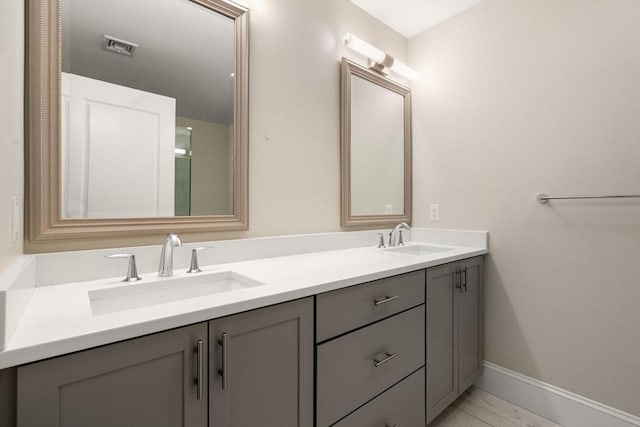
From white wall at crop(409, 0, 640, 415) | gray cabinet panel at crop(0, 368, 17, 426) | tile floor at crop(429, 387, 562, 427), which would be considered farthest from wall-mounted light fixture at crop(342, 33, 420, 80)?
tile floor at crop(429, 387, 562, 427)

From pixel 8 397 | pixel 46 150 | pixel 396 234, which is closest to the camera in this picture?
pixel 8 397

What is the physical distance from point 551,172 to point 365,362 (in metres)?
1.42

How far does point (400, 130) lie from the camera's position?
2.24 meters

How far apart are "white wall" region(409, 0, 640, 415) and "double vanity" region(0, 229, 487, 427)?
374 millimetres

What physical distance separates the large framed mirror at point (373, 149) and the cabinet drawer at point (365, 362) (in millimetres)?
752

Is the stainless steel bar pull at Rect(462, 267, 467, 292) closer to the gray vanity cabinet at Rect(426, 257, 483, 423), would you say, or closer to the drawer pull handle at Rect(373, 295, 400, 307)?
the gray vanity cabinet at Rect(426, 257, 483, 423)

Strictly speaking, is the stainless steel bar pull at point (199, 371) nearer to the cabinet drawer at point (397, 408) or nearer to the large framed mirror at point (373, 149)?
the cabinet drawer at point (397, 408)

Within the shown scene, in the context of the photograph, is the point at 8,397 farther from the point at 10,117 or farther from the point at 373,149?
the point at 373,149

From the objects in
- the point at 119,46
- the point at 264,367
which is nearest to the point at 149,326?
the point at 264,367

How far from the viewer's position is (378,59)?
6.35 ft

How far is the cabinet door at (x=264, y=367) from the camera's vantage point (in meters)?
0.76

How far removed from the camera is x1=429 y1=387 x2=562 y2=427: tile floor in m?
1.57

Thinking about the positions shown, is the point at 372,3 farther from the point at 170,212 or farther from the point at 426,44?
the point at 170,212

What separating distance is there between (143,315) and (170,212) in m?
0.62
